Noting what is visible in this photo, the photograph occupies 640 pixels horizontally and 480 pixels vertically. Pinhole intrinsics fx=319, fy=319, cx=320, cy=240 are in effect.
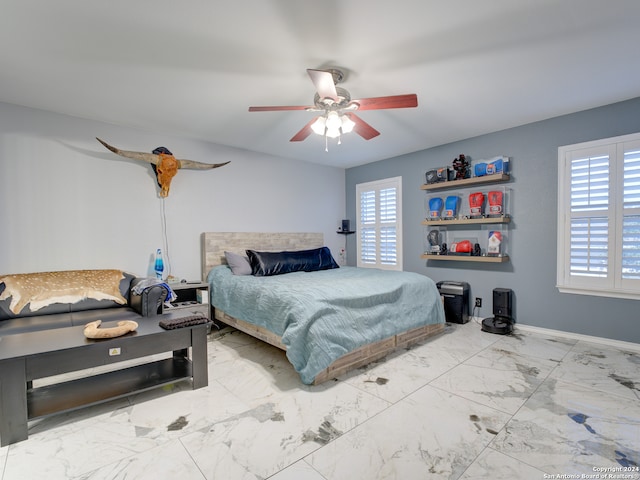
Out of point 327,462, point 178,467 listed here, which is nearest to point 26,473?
point 178,467

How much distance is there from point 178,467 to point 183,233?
292 centimetres

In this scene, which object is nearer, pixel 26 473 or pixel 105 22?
pixel 26 473

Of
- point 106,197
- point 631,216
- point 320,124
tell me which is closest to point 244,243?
point 106,197

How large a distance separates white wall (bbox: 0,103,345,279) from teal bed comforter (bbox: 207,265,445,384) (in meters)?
0.97

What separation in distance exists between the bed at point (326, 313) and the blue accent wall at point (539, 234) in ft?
3.35

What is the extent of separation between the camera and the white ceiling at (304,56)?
183 cm

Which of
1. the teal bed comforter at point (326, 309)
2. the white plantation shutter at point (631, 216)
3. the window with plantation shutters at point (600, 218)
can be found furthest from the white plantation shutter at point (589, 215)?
the teal bed comforter at point (326, 309)

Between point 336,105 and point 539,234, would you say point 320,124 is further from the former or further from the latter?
point 539,234

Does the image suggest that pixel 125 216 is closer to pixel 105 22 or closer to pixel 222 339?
pixel 222 339

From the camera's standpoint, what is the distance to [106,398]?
81.0 inches

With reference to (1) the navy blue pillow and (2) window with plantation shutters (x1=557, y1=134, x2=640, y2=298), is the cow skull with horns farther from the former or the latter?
(2) window with plantation shutters (x1=557, y1=134, x2=640, y2=298)

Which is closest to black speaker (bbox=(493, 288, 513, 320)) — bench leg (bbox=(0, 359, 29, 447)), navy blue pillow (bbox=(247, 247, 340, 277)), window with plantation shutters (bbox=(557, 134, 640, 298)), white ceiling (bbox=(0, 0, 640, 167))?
window with plantation shutters (bbox=(557, 134, 640, 298))

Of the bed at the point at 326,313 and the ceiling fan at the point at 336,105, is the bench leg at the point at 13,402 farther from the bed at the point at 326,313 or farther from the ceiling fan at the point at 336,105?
the ceiling fan at the point at 336,105

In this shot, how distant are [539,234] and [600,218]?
1.83 ft
